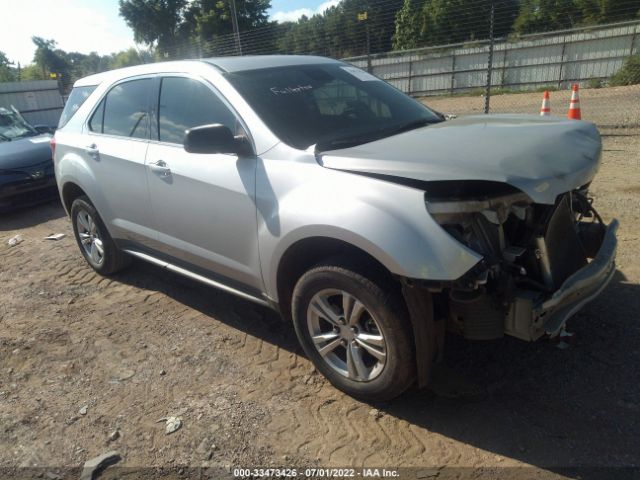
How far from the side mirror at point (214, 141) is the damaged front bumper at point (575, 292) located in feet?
6.07

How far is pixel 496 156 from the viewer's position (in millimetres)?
2404

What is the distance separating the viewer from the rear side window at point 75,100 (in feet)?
15.2

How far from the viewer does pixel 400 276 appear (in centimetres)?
234

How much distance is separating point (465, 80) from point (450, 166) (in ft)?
78.7

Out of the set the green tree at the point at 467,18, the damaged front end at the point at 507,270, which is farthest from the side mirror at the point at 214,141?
the green tree at the point at 467,18

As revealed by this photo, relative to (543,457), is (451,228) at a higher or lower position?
higher

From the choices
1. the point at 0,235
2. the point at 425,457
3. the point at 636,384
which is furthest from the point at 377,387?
the point at 0,235

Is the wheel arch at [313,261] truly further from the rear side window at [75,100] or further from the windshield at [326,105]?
the rear side window at [75,100]

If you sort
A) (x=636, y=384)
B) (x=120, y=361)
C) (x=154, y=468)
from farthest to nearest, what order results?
(x=120, y=361) → (x=636, y=384) → (x=154, y=468)

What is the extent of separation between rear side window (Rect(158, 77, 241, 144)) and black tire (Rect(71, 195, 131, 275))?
1.37 meters

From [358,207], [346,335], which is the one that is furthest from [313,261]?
[358,207]

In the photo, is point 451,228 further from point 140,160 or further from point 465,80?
point 465,80

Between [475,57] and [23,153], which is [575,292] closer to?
[23,153]

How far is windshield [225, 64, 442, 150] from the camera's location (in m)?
3.05
